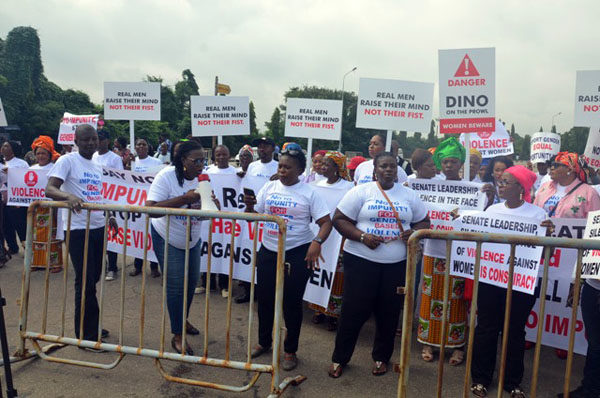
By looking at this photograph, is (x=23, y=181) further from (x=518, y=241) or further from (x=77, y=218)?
(x=518, y=241)

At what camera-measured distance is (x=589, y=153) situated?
564 cm

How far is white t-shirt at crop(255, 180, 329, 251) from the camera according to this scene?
407 cm

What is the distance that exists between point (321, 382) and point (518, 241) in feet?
6.78

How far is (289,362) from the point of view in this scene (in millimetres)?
4121

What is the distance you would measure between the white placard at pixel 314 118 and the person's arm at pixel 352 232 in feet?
13.5

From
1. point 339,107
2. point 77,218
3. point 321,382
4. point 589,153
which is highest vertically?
point 339,107

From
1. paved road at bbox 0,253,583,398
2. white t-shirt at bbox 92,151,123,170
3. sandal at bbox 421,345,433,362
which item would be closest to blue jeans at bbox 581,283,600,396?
paved road at bbox 0,253,583,398

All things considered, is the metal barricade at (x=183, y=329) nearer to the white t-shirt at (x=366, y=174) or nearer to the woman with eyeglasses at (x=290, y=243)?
the woman with eyeglasses at (x=290, y=243)

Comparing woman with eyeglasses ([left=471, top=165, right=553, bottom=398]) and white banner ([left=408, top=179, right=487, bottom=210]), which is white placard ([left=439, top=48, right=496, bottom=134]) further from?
woman with eyeglasses ([left=471, top=165, right=553, bottom=398])

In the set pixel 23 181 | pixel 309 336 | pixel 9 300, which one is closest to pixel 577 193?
pixel 309 336

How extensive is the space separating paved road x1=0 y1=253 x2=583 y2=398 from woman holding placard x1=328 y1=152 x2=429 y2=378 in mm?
244

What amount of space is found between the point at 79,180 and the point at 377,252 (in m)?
2.91

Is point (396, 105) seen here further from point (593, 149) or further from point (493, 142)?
point (493, 142)

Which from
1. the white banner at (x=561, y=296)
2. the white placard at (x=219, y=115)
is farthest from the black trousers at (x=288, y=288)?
the white placard at (x=219, y=115)
